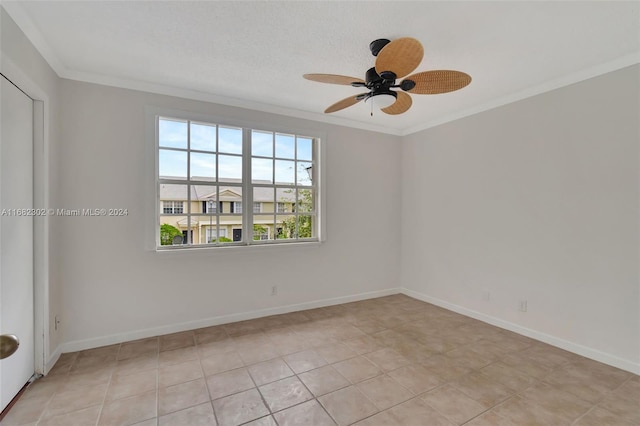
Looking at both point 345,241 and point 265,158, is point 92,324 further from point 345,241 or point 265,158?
point 345,241

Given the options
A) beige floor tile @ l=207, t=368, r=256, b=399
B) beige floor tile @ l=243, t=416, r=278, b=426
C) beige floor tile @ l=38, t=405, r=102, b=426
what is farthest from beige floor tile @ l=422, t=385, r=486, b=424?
beige floor tile @ l=38, t=405, r=102, b=426

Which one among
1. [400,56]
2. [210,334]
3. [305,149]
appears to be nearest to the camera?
[400,56]

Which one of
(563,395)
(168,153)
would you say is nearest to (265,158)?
(168,153)

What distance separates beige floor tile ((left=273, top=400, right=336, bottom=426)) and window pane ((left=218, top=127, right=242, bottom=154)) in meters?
2.68

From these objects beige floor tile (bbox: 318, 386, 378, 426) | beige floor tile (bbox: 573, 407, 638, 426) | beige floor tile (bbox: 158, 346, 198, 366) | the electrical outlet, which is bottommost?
beige floor tile (bbox: 573, 407, 638, 426)

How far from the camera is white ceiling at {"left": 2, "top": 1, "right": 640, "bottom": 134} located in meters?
1.91

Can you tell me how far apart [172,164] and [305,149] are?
1650 millimetres

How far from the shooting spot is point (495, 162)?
3451 mm

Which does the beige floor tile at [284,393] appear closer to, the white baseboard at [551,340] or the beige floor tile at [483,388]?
the beige floor tile at [483,388]

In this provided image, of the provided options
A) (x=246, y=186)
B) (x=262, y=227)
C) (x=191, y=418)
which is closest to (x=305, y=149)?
(x=246, y=186)

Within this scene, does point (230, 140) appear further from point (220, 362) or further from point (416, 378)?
point (416, 378)

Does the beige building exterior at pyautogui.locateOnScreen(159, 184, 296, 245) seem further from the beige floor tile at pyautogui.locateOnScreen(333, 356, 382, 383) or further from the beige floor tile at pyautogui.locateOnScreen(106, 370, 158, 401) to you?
the beige floor tile at pyautogui.locateOnScreen(333, 356, 382, 383)

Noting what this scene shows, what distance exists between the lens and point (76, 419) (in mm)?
1863

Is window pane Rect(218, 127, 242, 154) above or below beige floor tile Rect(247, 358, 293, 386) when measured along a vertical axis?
above
